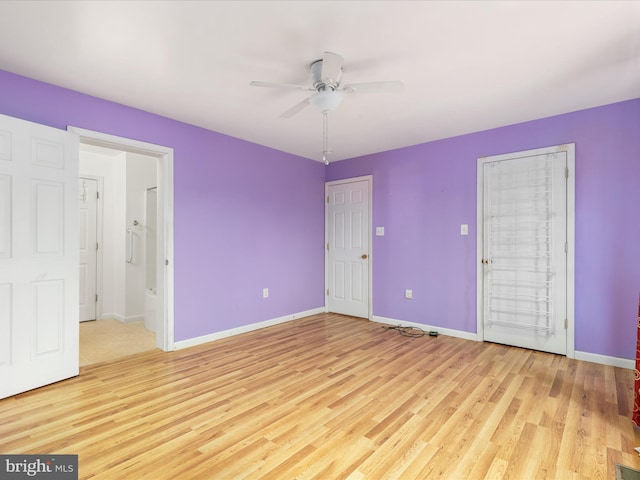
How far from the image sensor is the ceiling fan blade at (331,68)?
2199 mm

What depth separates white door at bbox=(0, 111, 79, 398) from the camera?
2.36 metres

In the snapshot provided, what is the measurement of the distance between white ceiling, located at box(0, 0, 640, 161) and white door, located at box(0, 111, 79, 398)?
24.5 inches

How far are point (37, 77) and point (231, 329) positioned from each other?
302 cm

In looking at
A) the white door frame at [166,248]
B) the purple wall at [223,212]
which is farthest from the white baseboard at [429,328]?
the white door frame at [166,248]

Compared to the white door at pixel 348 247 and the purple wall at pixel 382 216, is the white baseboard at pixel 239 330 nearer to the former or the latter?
the purple wall at pixel 382 216

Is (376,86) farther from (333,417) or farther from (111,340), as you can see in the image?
(111,340)

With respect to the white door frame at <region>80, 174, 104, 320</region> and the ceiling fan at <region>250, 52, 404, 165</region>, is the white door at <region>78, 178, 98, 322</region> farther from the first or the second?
the ceiling fan at <region>250, 52, 404, 165</region>

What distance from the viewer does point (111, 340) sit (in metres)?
3.85

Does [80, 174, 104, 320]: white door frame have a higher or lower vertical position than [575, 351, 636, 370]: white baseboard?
higher

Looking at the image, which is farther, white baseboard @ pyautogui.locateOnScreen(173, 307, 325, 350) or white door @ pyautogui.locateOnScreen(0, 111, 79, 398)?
white baseboard @ pyautogui.locateOnScreen(173, 307, 325, 350)

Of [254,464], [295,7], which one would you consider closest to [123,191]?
[295,7]

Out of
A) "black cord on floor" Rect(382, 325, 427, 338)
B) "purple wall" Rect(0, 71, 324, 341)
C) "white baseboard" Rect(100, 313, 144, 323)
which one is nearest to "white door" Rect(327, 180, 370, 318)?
"purple wall" Rect(0, 71, 324, 341)

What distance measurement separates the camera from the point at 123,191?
4961 millimetres

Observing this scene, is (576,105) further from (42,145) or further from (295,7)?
(42,145)
